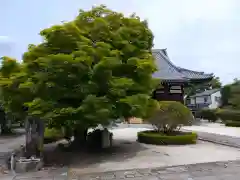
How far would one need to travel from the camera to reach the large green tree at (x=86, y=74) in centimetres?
814

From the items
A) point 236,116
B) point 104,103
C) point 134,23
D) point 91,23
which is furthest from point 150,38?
point 236,116

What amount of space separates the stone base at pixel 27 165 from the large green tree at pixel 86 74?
1198 mm

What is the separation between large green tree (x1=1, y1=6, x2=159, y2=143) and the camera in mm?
8141

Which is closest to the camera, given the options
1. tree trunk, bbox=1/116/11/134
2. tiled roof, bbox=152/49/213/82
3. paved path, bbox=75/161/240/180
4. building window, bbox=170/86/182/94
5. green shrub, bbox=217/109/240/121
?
paved path, bbox=75/161/240/180

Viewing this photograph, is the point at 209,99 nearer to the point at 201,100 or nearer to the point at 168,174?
the point at 201,100

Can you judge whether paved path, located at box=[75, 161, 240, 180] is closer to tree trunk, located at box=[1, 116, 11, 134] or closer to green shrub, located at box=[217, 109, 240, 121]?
tree trunk, located at box=[1, 116, 11, 134]

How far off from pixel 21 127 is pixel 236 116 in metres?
18.6

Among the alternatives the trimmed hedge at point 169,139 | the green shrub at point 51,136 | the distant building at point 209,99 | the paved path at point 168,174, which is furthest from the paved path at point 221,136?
the distant building at point 209,99

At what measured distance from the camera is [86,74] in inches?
333

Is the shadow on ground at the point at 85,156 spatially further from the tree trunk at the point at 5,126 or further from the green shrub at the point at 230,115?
the green shrub at the point at 230,115

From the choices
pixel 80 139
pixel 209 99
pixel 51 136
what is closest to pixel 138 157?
pixel 80 139

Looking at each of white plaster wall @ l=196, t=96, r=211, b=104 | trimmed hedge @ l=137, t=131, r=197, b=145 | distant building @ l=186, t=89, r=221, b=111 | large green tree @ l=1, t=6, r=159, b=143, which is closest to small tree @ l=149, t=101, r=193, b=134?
trimmed hedge @ l=137, t=131, r=197, b=145

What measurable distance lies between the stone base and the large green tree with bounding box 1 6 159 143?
1.20 metres

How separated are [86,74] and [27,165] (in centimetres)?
300
